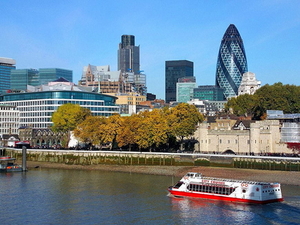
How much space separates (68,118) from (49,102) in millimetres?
33948

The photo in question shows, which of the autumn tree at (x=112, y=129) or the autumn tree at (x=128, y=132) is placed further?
the autumn tree at (x=112, y=129)

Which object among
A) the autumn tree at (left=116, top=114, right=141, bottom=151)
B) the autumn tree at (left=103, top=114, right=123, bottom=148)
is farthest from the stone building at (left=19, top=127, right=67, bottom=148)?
the autumn tree at (left=116, top=114, right=141, bottom=151)

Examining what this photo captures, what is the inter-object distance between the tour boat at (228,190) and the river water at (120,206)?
1263 mm

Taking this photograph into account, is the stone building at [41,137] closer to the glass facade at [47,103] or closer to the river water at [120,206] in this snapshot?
the glass facade at [47,103]

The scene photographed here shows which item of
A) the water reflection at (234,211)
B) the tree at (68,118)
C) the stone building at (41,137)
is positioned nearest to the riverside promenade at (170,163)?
the water reflection at (234,211)

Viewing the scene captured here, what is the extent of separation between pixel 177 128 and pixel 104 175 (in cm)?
2316

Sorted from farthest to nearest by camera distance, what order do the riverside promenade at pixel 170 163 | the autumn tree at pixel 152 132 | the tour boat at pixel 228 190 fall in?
1. the autumn tree at pixel 152 132
2. the riverside promenade at pixel 170 163
3. the tour boat at pixel 228 190

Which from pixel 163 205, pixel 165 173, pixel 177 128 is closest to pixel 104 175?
pixel 165 173

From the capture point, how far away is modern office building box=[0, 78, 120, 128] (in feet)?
569

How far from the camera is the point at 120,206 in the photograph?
63.8 m

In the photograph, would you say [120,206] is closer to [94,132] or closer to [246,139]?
[246,139]

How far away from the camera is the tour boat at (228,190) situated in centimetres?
6581

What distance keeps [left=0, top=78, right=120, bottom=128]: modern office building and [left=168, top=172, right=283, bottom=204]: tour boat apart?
10688 centimetres

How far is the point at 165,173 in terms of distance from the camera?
94938mm
